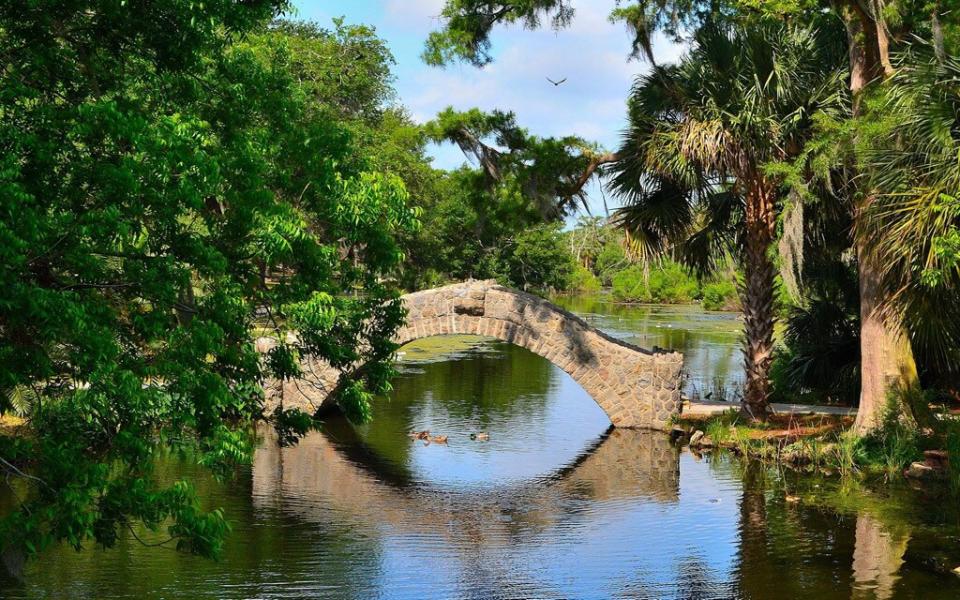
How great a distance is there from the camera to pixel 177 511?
22.2 feet

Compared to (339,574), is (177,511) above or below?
above

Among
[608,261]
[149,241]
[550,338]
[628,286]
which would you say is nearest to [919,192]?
[550,338]

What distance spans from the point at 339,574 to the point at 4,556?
491 cm

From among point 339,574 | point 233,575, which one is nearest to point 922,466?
point 339,574

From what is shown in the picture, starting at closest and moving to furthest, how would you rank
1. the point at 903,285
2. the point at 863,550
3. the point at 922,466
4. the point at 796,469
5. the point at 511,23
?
the point at 863,550 < the point at 903,285 < the point at 922,466 < the point at 796,469 < the point at 511,23

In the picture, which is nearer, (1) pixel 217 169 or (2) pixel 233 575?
(1) pixel 217 169

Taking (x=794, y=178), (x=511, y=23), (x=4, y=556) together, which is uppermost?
(x=511, y=23)

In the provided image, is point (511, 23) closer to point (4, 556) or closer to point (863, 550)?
point (863, 550)

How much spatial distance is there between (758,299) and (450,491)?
260 inches

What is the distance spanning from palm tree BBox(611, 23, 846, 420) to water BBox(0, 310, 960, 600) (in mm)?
3594

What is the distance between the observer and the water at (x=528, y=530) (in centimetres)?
1099

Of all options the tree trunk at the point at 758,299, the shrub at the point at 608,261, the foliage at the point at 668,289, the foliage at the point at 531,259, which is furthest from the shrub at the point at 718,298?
the tree trunk at the point at 758,299

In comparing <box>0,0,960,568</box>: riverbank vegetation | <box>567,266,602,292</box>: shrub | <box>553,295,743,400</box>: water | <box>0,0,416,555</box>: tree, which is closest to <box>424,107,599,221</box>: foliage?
<box>0,0,960,568</box>: riverbank vegetation

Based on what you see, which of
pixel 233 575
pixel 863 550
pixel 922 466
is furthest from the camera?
pixel 922 466
